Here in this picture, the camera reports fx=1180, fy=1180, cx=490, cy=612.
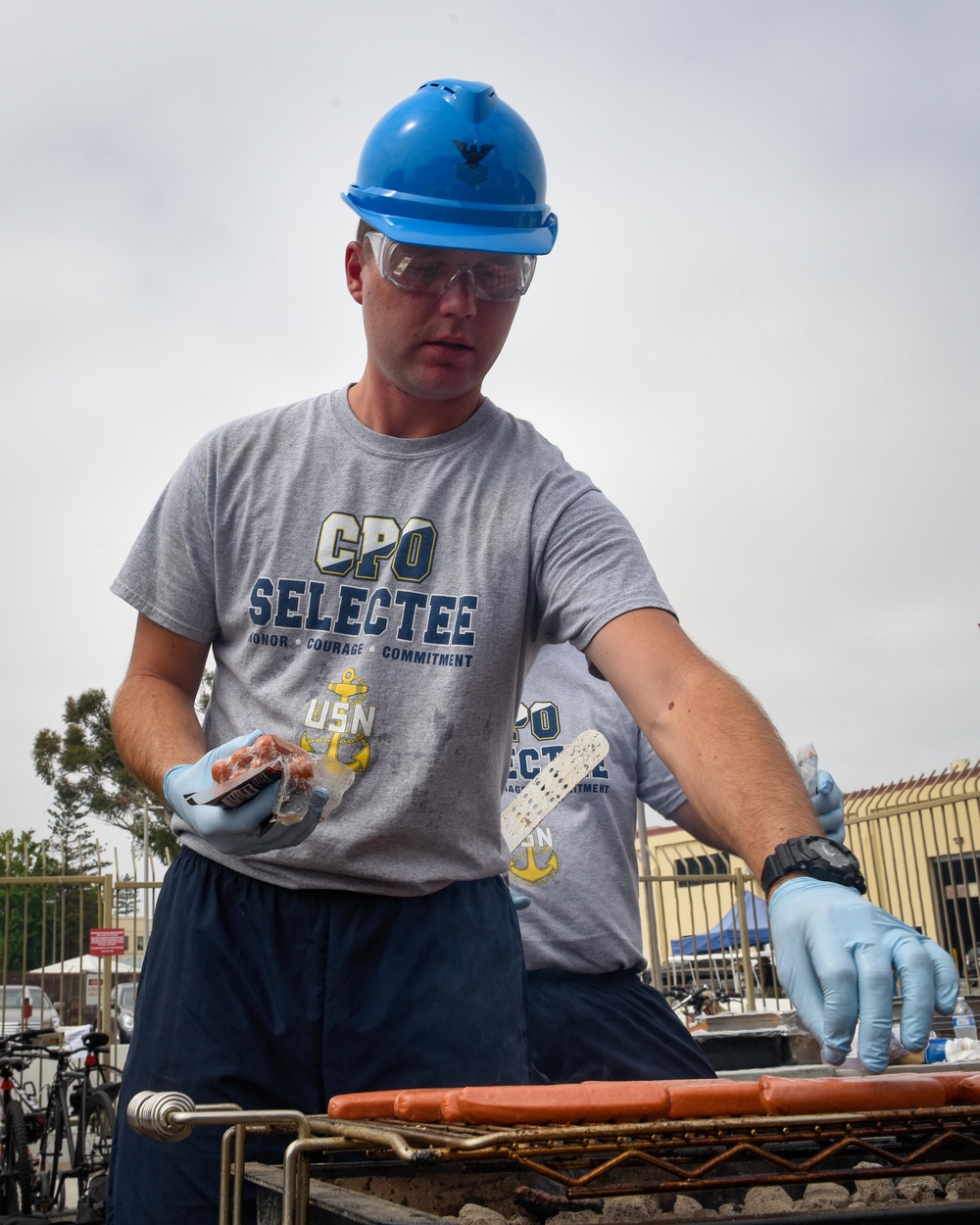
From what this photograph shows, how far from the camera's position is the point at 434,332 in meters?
2.25

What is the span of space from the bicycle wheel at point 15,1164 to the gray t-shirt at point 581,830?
583cm

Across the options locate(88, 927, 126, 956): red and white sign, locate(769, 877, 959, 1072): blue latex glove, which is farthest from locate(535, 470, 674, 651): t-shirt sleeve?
locate(88, 927, 126, 956): red and white sign

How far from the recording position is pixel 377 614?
2191mm

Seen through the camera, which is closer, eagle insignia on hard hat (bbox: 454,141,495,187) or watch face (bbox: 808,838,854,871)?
watch face (bbox: 808,838,854,871)

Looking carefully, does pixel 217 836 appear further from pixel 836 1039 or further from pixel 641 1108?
pixel 836 1039

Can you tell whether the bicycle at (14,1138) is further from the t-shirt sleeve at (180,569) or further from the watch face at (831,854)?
the watch face at (831,854)

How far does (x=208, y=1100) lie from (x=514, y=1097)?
819 millimetres

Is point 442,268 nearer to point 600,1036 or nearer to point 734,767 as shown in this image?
point 734,767

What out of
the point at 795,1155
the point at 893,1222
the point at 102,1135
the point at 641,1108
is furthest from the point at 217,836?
the point at 102,1135

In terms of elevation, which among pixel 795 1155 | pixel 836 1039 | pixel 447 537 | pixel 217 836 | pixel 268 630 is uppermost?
pixel 447 537

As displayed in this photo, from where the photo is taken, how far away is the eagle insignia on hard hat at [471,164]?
225 centimetres

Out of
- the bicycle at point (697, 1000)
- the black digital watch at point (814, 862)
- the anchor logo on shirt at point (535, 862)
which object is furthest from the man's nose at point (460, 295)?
the bicycle at point (697, 1000)

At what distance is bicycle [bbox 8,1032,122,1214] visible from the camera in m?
8.30

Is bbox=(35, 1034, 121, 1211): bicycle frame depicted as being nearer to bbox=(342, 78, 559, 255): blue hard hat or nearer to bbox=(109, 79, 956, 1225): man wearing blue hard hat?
bbox=(109, 79, 956, 1225): man wearing blue hard hat
